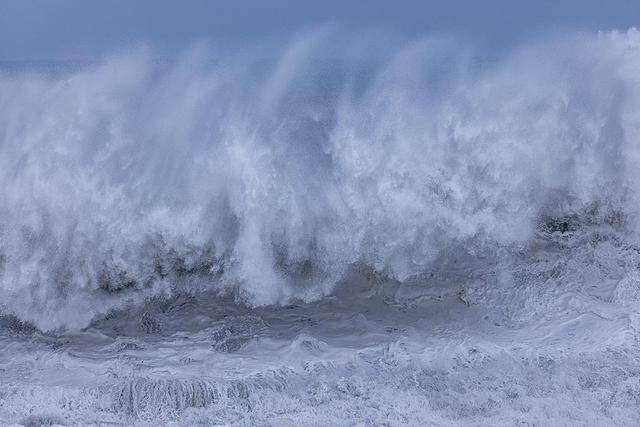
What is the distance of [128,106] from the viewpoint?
6.81m

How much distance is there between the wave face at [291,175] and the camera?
5.74 m

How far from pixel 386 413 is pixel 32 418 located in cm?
324

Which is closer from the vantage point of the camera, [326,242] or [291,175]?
[326,242]

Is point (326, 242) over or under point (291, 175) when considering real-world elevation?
under

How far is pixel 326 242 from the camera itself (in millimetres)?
5914

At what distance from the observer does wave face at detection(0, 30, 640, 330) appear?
5.74m

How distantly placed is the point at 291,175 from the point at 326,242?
1.11m

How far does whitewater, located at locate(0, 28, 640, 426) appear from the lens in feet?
14.3

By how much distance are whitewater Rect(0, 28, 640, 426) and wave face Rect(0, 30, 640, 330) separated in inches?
1.1

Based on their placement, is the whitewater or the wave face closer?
the whitewater

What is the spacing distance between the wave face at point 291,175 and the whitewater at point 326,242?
3 cm

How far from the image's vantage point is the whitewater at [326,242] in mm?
4355

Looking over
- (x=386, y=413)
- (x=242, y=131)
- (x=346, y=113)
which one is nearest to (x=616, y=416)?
(x=386, y=413)

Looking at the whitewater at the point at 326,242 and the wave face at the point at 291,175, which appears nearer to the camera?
the whitewater at the point at 326,242
